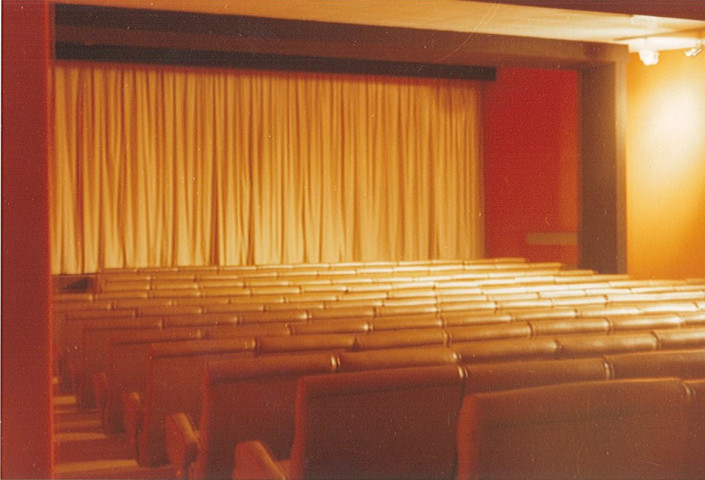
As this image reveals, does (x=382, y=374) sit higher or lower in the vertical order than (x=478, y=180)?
lower

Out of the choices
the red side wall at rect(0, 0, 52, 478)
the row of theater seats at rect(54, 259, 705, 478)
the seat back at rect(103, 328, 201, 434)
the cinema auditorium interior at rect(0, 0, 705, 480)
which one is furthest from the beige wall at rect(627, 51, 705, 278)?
the red side wall at rect(0, 0, 52, 478)

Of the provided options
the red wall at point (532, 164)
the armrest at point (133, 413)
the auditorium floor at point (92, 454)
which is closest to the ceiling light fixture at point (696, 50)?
the red wall at point (532, 164)

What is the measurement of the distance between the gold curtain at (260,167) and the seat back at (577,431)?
32.8 ft

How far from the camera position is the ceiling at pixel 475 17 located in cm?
695

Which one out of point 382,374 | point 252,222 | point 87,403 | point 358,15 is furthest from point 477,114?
point 382,374

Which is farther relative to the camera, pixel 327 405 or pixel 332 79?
pixel 332 79

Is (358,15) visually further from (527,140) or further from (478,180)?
(478,180)

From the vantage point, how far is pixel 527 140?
36.9ft

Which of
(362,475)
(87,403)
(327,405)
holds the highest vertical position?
(327,405)

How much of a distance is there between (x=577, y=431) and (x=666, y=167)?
7.90 metres

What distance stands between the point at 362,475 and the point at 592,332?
1828 millimetres

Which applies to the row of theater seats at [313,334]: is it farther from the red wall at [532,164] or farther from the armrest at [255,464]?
the red wall at [532,164]

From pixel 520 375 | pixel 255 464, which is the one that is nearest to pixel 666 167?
pixel 520 375

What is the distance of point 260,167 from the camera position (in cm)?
1188
